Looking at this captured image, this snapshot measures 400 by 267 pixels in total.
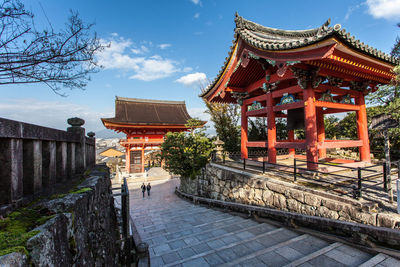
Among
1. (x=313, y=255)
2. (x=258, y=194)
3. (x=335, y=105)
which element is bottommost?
(x=313, y=255)

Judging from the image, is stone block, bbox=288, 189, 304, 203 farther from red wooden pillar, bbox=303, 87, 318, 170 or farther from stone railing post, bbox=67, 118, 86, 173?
stone railing post, bbox=67, 118, 86, 173

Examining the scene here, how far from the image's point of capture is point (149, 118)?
2178 cm

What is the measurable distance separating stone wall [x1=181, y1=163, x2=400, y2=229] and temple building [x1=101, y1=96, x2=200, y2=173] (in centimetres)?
1157

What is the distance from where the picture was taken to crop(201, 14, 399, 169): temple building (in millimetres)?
5230

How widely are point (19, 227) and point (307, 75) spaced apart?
760cm

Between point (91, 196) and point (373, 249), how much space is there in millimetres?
4968

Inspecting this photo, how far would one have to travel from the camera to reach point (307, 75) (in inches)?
245

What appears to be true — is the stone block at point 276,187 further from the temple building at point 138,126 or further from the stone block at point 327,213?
the temple building at point 138,126

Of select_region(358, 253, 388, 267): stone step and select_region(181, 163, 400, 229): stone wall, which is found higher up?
select_region(181, 163, 400, 229): stone wall

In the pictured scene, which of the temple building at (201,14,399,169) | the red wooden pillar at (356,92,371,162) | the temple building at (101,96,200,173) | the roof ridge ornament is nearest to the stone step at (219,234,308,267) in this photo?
the temple building at (201,14,399,169)

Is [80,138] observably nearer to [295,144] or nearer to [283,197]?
[283,197]

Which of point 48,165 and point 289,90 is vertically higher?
point 289,90

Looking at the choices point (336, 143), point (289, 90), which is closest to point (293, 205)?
point (336, 143)

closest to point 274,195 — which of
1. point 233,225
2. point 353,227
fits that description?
point 233,225
